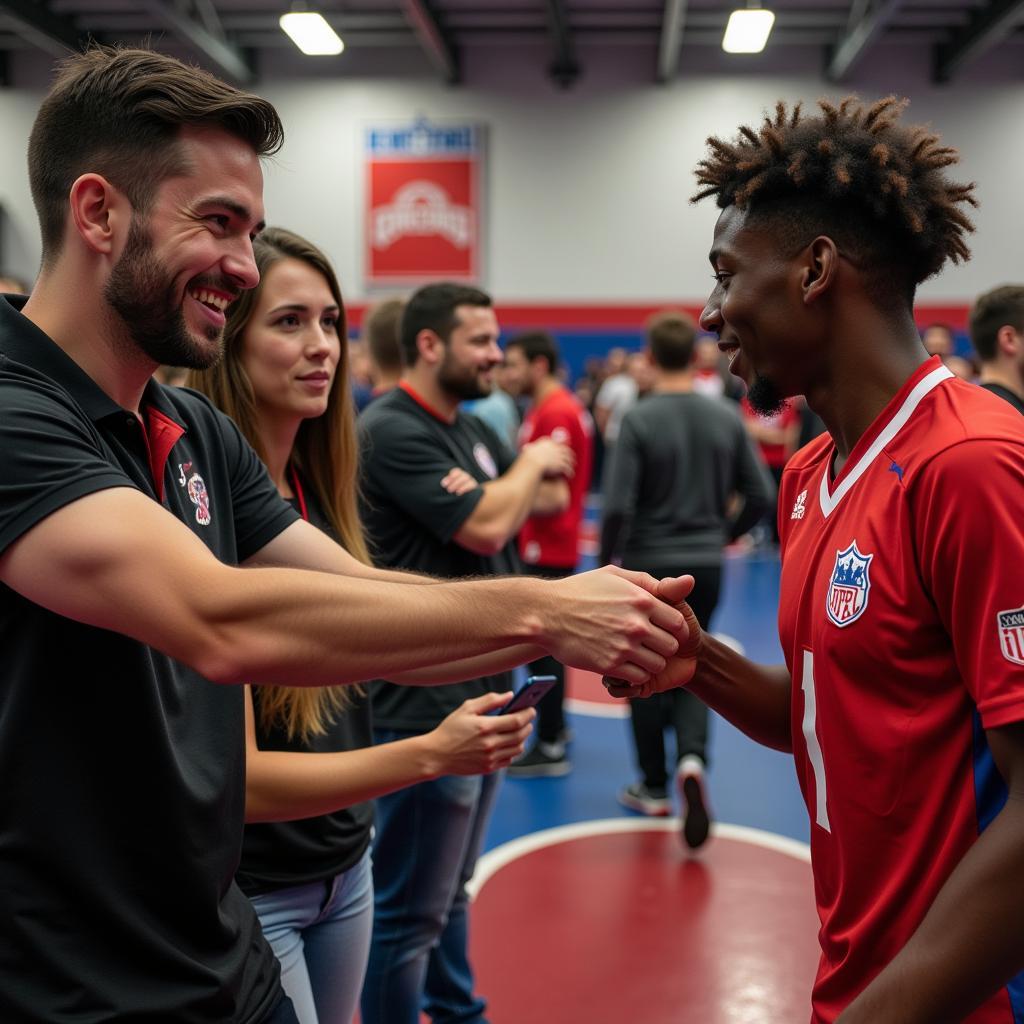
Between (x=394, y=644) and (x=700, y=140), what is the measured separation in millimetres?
16050

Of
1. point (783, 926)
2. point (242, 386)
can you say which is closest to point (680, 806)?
point (783, 926)

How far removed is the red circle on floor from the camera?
A: 3293mm

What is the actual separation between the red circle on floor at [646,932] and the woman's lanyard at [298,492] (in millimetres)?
1816

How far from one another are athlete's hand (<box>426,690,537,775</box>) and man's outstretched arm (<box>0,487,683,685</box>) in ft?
1.58

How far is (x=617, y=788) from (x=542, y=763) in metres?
0.43

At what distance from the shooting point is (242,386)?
7.61 feet

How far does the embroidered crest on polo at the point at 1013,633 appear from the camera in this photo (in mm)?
1236

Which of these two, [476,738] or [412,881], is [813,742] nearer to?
[476,738]

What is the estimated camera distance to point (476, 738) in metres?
2.10

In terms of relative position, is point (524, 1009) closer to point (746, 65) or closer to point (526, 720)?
point (526, 720)

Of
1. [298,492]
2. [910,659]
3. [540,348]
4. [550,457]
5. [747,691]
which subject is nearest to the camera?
[910,659]

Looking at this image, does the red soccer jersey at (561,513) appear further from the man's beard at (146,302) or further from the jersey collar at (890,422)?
the man's beard at (146,302)

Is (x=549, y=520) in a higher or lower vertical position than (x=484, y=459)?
lower

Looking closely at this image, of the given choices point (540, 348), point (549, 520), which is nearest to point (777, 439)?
point (540, 348)
